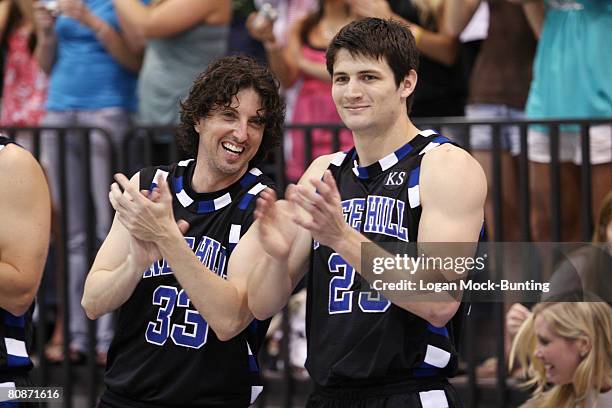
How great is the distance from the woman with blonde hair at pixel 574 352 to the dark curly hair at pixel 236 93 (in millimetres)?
1674

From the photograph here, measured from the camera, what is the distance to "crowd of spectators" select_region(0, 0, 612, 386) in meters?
7.38

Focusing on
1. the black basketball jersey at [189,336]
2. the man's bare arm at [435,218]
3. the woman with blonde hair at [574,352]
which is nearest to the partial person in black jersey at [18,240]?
the black basketball jersey at [189,336]

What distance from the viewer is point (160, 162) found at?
791cm

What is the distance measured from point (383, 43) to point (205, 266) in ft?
3.49

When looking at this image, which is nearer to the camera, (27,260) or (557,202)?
(27,260)

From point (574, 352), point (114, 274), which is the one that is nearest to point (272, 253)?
point (114, 274)

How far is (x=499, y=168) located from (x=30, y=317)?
2.95 metres

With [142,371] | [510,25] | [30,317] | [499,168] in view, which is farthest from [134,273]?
[510,25]

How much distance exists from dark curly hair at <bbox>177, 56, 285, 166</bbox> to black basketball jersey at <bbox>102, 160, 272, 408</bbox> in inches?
7.3

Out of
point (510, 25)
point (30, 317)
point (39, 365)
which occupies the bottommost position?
point (39, 365)

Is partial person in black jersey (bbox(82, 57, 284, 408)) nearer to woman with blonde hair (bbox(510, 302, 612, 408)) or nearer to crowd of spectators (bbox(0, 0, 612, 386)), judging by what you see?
woman with blonde hair (bbox(510, 302, 612, 408))

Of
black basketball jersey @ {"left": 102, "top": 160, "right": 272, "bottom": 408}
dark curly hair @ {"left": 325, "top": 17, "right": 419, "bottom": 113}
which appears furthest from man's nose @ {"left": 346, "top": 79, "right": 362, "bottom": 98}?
black basketball jersey @ {"left": 102, "top": 160, "right": 272, "bottom": 408}

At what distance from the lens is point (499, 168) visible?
23.9ft

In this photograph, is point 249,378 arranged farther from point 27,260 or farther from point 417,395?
point 27,260
